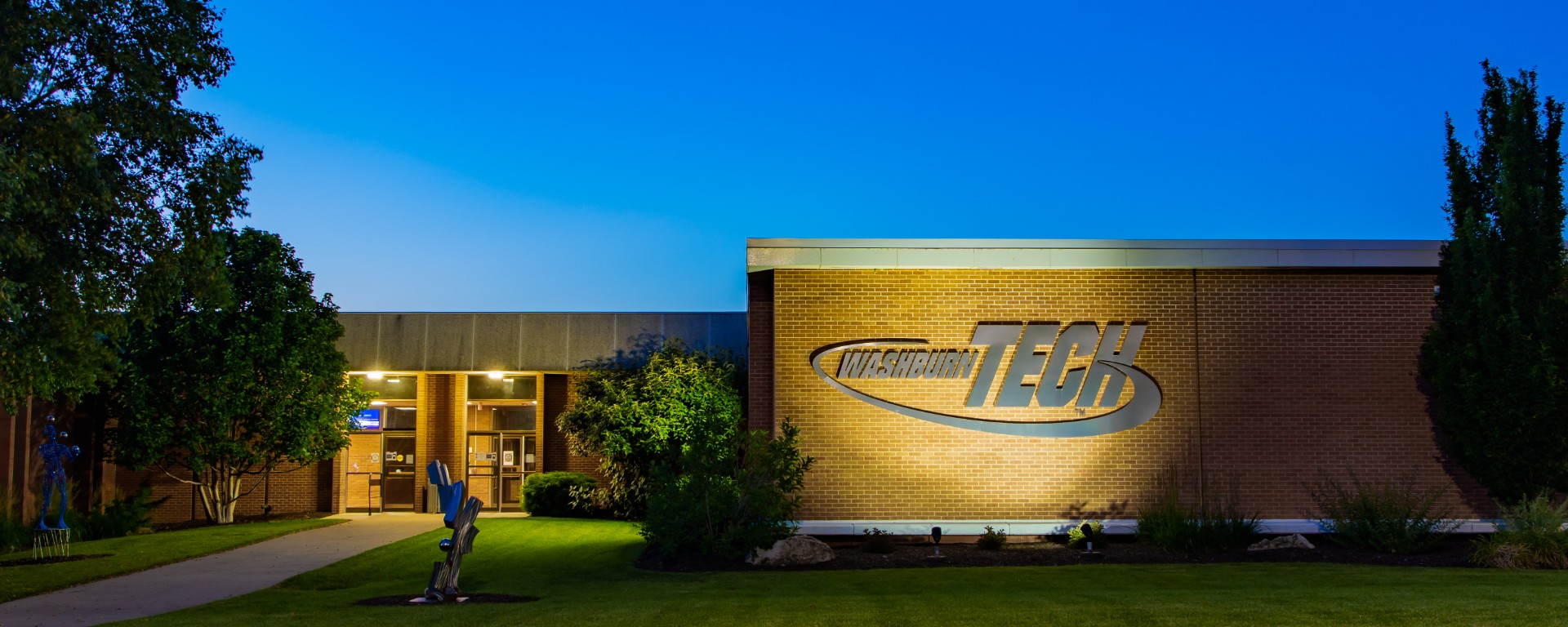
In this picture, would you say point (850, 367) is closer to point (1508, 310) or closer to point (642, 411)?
point (642, 411)

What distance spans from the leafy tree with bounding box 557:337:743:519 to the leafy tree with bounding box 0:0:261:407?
1043 centimetres

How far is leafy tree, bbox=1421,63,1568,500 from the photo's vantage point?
55.4ft

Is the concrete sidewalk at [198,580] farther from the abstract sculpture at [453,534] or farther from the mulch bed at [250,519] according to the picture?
the mulch bed at [250,519]

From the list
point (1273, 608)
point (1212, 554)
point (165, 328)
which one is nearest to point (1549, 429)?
point (1212, 554)

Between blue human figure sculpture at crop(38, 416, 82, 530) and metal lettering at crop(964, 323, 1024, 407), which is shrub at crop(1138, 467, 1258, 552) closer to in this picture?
metal lettering at crop(964, 323, 1024, 407)

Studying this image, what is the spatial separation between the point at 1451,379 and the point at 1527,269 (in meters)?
1.83

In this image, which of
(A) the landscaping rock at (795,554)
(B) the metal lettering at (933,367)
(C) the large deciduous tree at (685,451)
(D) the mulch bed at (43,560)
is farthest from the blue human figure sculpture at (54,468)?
(B) the metal lettering at (933,367)

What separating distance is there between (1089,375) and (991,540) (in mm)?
2929

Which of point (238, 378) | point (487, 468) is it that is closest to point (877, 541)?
point (238, 378)

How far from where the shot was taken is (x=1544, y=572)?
14.8 metres

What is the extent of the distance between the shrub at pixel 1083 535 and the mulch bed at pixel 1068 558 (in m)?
0.18

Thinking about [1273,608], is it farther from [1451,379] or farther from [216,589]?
[216,589]

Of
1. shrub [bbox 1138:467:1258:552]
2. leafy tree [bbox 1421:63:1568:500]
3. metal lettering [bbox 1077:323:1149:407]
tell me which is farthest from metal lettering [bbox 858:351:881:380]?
leafy tree [bbox 1421:63:1568:500]

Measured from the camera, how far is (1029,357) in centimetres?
1853
